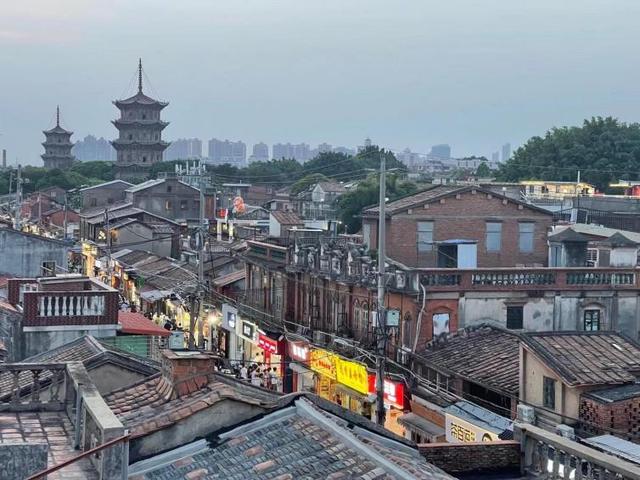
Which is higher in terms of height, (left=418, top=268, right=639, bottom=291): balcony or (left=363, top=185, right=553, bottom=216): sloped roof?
(left=363, top=185, right=553, bottom=216): sloped roof

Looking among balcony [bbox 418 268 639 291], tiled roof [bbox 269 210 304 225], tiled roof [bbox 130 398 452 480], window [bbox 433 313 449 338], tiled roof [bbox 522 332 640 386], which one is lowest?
window [bbox 433 313 449 338]

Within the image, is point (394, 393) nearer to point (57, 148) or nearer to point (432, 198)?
point (432, 198)

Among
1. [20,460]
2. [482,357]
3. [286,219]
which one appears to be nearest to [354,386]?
[482,357]

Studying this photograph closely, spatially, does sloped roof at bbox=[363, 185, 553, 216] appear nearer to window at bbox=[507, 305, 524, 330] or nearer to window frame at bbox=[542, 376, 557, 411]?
window at bbox=[507, 305, 524, 330]

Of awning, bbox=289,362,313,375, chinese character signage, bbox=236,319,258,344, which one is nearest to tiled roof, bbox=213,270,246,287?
chinese character signage, bbox=236,319,258,344

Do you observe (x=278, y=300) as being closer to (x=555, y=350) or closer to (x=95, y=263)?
(x=555, y=350)

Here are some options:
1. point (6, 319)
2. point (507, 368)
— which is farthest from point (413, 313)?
point (6, 319)

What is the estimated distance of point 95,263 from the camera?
3125 inches

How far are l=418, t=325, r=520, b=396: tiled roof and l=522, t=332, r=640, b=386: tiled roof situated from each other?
185cm

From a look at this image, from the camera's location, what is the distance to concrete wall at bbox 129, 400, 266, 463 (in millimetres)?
11648

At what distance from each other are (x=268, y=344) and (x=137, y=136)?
119 metres

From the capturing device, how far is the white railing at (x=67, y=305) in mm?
24984

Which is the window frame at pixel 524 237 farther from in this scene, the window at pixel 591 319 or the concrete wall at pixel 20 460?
the concrete wall at pixel 20 460

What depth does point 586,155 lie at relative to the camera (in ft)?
353
